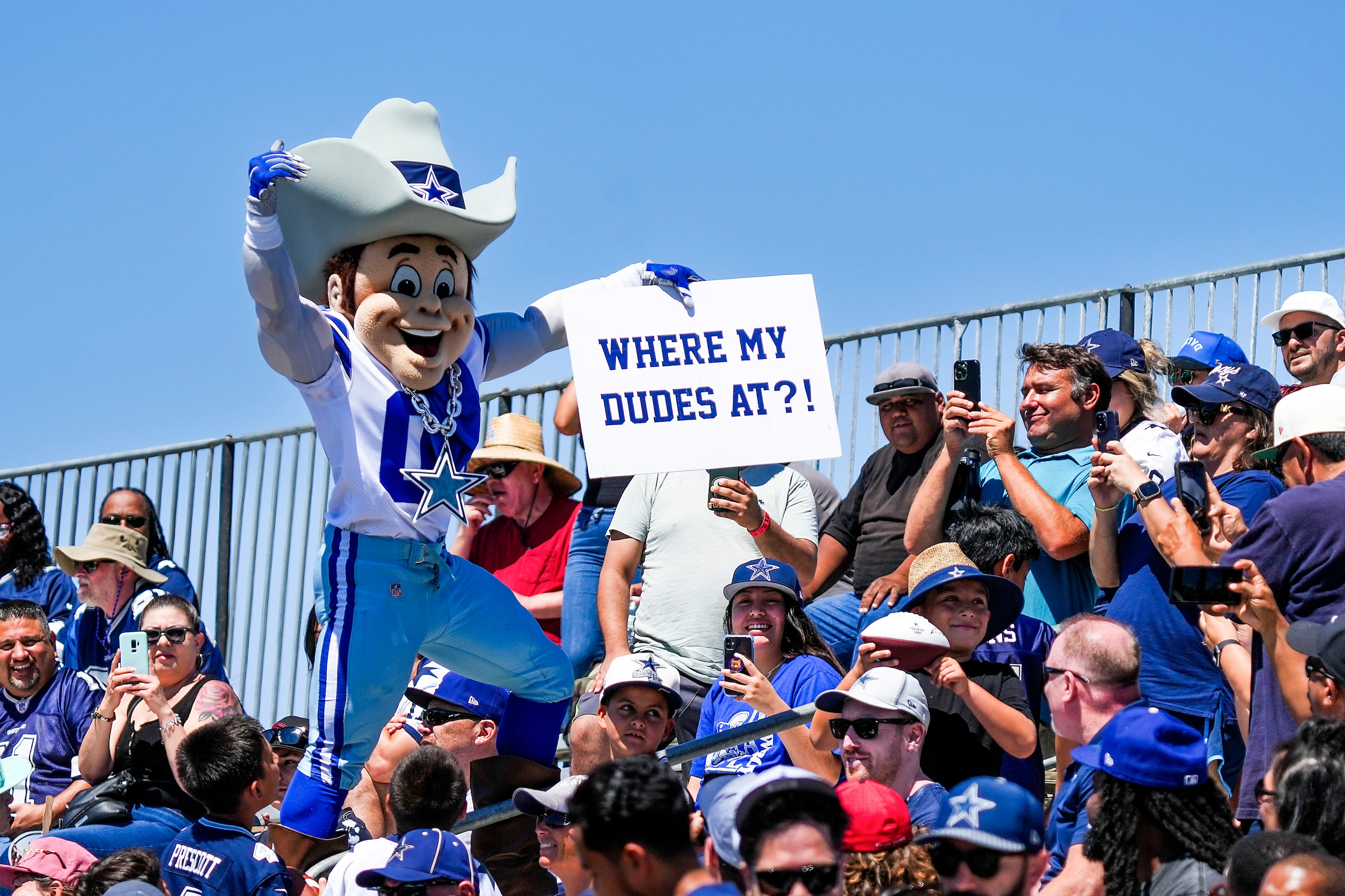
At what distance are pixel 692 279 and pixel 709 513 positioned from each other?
139 centimetres

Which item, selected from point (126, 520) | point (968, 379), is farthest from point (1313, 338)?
point (126, 520)

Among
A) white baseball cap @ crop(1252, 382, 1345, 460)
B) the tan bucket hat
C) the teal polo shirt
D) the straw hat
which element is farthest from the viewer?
the tan bucket hat

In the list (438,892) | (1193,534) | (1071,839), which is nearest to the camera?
(1071,839)

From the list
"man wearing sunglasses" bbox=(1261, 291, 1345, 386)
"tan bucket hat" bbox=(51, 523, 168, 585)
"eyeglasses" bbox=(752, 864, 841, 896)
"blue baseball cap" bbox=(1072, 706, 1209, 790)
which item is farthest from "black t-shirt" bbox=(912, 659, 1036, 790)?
"tan bucket hat" bbox=(51, 523, 168, 585)

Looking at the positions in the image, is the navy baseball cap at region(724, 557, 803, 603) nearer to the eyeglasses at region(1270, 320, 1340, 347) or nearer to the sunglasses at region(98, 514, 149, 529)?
the eyeglasses at region(1270, 320, 1340, 347)

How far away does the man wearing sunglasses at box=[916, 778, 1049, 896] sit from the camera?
3242mm

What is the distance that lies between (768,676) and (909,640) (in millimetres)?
738

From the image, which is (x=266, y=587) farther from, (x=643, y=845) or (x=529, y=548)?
(x=643, y=845)

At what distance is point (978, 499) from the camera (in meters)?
6.62

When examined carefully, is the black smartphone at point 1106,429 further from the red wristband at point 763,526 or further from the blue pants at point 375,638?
the blue pants at point 375,638

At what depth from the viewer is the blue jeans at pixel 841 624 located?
695 cm

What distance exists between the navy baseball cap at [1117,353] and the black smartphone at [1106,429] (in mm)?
876

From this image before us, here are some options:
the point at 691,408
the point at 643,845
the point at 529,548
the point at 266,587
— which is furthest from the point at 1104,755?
the point at 266,587

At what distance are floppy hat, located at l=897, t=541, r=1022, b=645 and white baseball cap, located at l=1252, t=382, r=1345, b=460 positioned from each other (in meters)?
1.16
